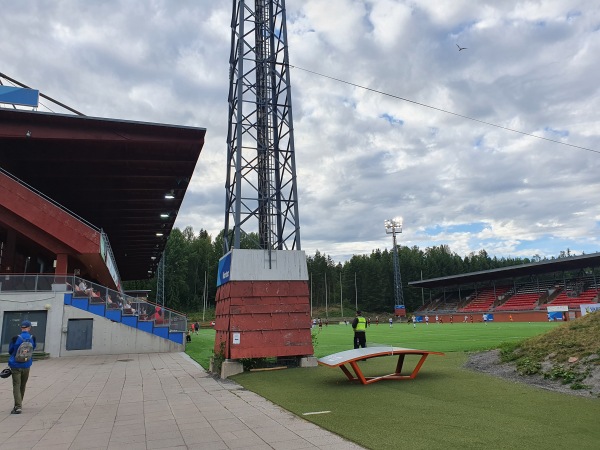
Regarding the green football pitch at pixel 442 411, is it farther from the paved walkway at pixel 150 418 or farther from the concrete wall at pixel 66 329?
the concrete wall at pixel 66 329

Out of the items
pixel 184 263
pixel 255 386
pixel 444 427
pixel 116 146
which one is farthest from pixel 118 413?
pixel 184 263

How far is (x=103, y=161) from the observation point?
2406 centimetres

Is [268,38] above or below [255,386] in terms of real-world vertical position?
above

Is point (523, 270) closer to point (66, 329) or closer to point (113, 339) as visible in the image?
point (113, 339)

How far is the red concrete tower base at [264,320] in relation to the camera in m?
13.3

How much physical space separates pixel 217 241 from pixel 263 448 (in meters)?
106

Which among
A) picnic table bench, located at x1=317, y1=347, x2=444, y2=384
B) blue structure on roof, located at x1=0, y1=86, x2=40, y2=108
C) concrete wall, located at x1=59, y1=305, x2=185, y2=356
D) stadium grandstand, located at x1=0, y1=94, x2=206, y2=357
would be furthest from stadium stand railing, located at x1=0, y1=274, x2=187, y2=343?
picnic table bench, located at x1=317, y1=347, x2=444, y2=384

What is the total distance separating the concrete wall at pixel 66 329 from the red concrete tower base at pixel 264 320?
36.9 ft

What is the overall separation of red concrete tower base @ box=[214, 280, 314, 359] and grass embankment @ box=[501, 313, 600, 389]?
587 cm

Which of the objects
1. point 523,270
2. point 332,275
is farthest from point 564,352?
point 332,275

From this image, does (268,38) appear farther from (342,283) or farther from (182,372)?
(342,283)

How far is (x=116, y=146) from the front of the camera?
2195 centimetres

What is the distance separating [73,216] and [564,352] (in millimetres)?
23431

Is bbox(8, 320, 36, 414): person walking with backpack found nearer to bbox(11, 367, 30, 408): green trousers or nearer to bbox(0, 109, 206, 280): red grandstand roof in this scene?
bbox(11, 367, 30, 408): green trousers
